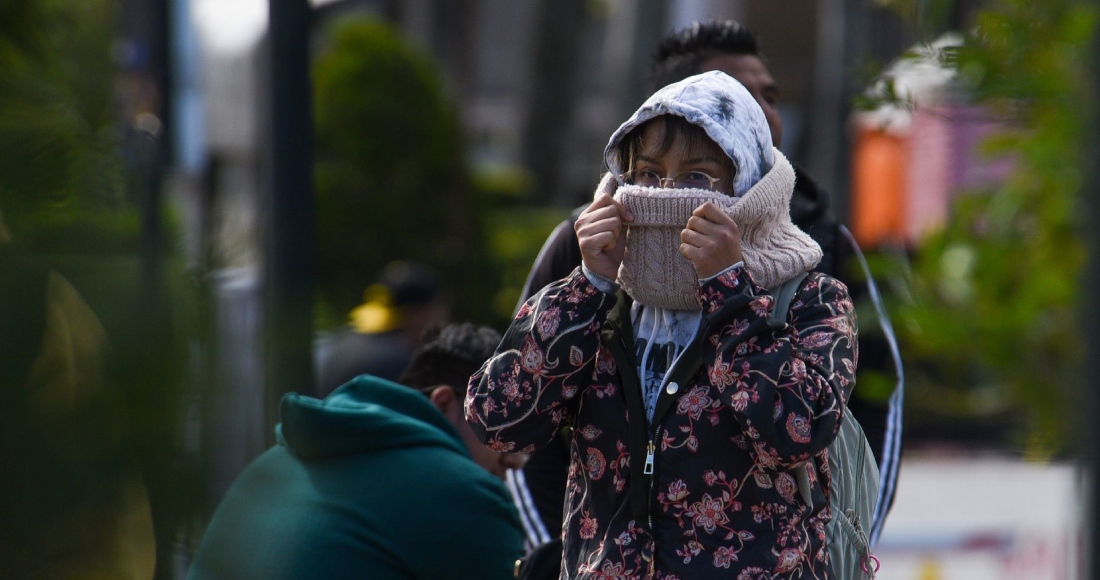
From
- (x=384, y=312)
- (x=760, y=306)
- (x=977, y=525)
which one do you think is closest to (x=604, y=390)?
(x=760, y=306)

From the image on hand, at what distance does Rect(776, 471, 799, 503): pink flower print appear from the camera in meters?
1.70

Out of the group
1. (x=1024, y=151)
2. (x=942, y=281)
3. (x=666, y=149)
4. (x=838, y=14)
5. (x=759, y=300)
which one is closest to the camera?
(x=759, y=300)

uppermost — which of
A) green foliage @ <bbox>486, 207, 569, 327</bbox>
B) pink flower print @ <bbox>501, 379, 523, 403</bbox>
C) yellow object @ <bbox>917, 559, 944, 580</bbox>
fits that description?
pink flower print @ <bbox>501, 379, 523, 403</bbox>

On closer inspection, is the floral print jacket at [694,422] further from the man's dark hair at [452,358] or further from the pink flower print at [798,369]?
the man's dark hair at [452,358]

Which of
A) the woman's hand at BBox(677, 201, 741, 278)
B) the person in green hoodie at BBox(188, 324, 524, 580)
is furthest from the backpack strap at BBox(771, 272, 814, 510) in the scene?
the person in green hoodie at BBox(188, 324, 524, 580)

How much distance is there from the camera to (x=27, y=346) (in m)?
0.95

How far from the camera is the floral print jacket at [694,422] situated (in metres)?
1.65

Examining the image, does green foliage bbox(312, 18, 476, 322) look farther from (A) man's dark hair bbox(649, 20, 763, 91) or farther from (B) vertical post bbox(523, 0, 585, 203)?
(A) man's dark hair bbox(649, 20, 763, 91)

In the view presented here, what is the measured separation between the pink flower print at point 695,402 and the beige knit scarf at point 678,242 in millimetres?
142

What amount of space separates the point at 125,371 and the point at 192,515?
0.15 m

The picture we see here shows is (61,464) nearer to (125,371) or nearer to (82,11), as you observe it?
(125,371)

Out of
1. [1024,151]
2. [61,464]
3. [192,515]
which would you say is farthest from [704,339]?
[1024,151]

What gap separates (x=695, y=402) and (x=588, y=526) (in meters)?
0.24

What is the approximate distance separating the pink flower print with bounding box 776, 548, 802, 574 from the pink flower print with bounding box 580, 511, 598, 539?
260mm
